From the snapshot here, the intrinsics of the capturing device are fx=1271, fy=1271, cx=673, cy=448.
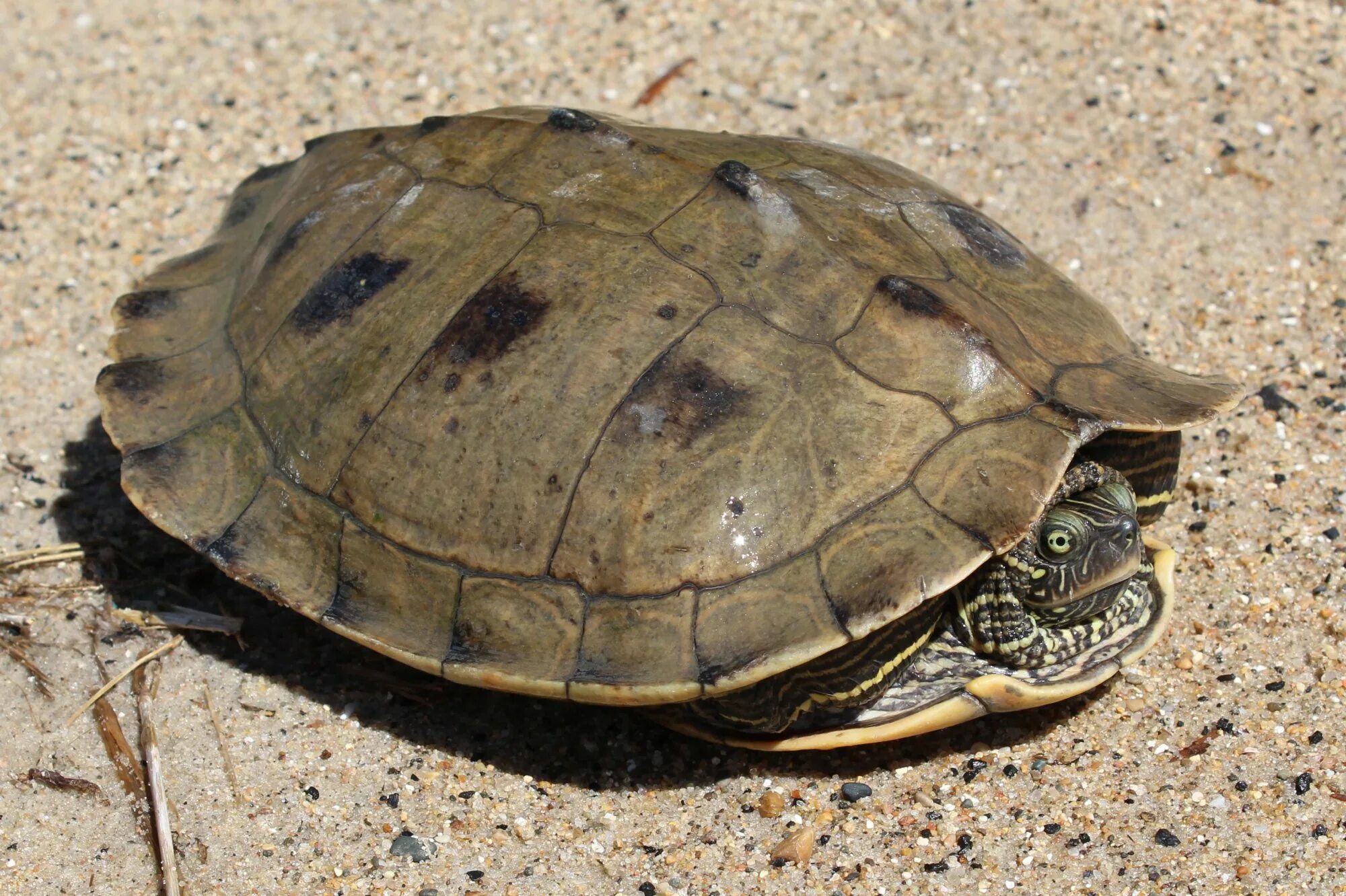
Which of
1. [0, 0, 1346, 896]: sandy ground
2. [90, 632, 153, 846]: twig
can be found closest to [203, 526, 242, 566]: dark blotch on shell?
[0, 0, 1346, 896]: sandy ground

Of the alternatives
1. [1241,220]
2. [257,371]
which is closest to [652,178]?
[257,371]

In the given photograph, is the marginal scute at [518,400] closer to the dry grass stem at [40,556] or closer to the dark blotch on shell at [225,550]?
the dark blotch on shell at [225,550]

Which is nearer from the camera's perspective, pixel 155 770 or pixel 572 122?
pixel 155 770

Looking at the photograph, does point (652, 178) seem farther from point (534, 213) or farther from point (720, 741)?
point (720, 741)

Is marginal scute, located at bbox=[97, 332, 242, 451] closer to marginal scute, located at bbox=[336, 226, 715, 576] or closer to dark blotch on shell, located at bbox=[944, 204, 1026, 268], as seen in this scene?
marginal scute, located at bbox=[336, 226, 715, 576]

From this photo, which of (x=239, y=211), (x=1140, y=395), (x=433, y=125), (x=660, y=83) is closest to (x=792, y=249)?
(x=1140, y=395)

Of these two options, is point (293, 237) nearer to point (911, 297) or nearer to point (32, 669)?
point (32, 669)
